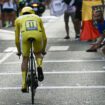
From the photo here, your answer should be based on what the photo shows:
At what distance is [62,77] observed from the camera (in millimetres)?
13773

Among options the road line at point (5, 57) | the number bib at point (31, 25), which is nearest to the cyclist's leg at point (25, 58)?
the number bib at point (31, 25)

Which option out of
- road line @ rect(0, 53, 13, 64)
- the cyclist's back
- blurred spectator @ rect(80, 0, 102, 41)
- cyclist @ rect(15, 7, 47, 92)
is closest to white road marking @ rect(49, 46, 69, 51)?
blurred spectator @ rect(80, 0, 102, 41)

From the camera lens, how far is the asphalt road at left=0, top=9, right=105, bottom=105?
1105 centimetres

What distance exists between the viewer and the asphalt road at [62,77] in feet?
36.2

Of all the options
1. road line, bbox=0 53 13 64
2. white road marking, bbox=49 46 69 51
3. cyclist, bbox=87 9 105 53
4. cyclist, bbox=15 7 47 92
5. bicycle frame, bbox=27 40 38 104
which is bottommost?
white road marking, bbox=49 46 69 51

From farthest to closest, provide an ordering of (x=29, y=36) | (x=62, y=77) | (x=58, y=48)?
(x=58, y=48) < (x=62, y=77) < (x=29, y=36)

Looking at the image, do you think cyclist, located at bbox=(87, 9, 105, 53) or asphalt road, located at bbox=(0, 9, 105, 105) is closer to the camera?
asphalt road, located at bbox=(0, 9, 105, 105)

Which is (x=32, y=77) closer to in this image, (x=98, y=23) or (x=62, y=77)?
(x=62, y=77)

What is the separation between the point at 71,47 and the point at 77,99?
30.3 ft

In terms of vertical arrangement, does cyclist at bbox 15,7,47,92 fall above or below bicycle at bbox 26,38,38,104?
above

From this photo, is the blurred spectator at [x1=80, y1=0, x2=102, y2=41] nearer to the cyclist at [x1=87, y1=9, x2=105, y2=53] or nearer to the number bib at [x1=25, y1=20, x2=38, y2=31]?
the cyclist at [x1=87, y1=9, x2=105, y2=53]

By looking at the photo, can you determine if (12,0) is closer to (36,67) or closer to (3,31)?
(3,31)

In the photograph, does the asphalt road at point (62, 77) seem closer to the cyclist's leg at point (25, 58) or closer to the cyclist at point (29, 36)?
the cyclist's leg at point (25, 58)

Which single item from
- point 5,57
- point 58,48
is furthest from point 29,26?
point 58,48
